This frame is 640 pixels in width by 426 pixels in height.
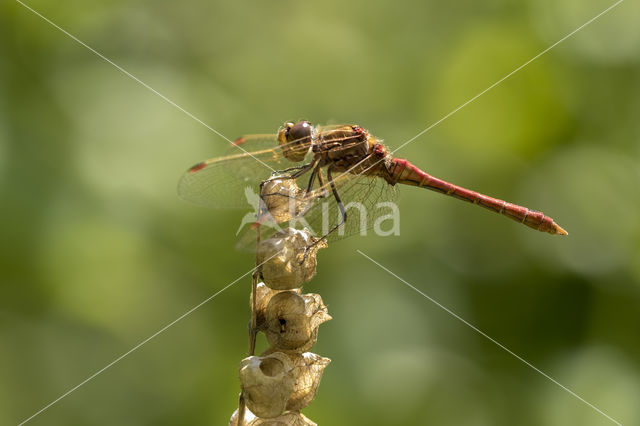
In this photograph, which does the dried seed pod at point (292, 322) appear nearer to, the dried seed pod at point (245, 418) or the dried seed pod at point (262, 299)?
the dried seed pod at point (262, 299)

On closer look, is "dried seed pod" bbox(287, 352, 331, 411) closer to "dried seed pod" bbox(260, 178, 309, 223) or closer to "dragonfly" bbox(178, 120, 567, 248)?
"dried seed pod" bbox(260, 178, 309, 223)

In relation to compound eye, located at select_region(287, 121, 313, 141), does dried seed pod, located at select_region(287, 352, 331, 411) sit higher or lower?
lower

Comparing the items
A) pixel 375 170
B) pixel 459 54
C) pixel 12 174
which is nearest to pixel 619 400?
pixel 375 170

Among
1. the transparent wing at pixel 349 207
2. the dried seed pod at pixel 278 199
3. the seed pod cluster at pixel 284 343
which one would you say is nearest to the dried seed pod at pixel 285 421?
the seed pod cluster at pixel 284 343

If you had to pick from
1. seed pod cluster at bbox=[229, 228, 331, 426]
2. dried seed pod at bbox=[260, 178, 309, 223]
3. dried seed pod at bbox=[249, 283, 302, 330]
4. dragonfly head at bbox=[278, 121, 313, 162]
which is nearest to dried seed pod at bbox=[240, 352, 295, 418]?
seed pod cluster at bbox=[229, 228, 331, 426]

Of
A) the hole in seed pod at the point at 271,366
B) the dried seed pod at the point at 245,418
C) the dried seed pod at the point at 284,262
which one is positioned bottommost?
the dried seed pod at the point at 245,418

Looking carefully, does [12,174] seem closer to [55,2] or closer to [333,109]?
[55,2]
